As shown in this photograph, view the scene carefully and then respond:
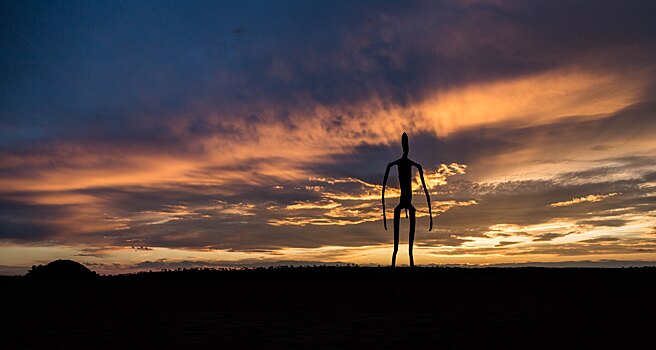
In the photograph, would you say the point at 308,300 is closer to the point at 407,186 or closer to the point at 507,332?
the point at 407,186

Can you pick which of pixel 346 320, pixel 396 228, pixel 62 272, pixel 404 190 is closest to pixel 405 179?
pixel 404 190

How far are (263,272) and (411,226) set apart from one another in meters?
14.8

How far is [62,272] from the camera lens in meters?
30.2

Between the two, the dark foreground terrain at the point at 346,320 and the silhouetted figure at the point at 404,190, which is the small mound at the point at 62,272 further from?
the silhouetted figure at the point at 404,190

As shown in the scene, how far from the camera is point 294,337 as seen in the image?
7.50 m

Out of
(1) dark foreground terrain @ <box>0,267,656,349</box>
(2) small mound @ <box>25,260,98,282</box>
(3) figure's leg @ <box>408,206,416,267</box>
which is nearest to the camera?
(1) dark foreground terrain @ <box>0,267,656,349</box>

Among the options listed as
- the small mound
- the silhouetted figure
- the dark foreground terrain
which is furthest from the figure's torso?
the small mound

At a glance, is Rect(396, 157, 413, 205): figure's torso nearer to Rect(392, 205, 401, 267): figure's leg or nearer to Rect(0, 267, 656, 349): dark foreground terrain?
Rect(392, 205, 401, 267): figure's leg

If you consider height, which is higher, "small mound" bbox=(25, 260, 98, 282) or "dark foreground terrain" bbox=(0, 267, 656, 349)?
"small mound" bbox=(25, 260, 98, 282)

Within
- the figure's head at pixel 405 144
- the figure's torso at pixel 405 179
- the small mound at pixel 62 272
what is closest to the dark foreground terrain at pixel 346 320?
the figure's torso at pixel 405 179

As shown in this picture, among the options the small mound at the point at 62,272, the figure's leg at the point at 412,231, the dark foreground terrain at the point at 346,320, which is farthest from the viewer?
the small mound at the point at 62,272

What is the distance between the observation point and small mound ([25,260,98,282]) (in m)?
29.1

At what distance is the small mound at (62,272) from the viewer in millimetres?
29142

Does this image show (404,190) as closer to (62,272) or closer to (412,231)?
(412,231)
